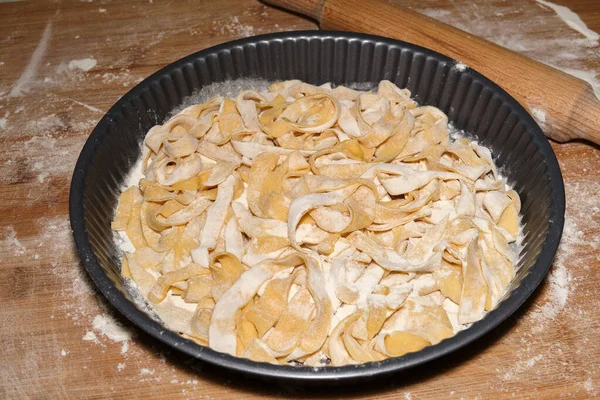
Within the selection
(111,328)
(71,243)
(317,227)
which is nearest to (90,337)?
(111,328)

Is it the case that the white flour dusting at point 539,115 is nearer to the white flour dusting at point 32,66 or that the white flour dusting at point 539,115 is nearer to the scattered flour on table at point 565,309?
the scattered flour on table at point 565,309

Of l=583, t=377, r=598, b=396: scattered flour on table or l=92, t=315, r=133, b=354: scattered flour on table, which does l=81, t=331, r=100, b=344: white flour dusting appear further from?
l=583, t=377, r=598, b=396: scattered flour on table

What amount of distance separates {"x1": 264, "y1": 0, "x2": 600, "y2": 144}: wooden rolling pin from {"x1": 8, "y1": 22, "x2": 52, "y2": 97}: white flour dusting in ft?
3.92

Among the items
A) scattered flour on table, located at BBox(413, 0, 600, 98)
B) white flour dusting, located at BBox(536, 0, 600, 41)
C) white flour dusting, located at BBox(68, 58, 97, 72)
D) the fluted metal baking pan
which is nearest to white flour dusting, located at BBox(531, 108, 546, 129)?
the fluted metal baking pan

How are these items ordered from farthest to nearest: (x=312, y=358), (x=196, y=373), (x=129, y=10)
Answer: (x=129, y=10), (x=196, y=373), (x=312, y=358)

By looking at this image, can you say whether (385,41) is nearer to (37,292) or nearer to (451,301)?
(451,301)

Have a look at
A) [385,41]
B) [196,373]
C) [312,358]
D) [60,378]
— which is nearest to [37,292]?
[60,378]

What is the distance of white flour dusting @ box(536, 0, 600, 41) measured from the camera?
2.82 m

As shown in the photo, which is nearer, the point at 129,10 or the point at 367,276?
the point at 367,276

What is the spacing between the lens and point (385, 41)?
2.36 m

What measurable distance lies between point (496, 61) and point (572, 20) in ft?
2.41

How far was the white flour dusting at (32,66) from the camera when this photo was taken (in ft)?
8.91

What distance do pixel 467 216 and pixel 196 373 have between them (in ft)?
3.16

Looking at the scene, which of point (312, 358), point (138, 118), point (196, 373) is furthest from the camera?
point (138, 118)
